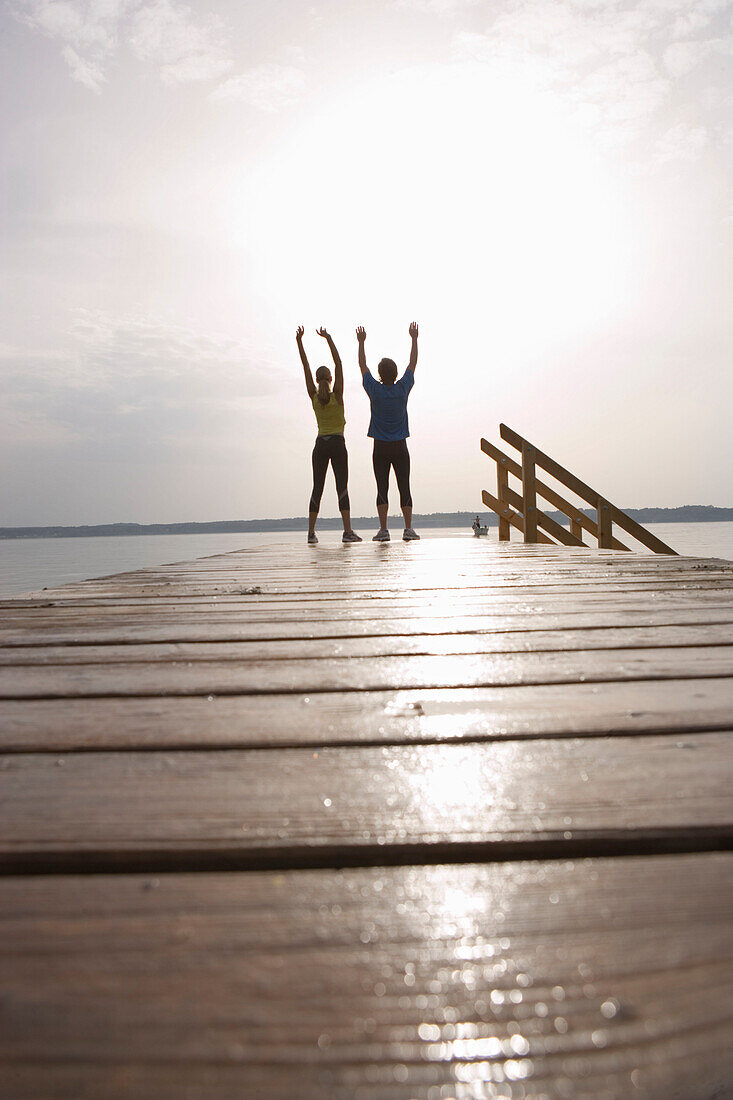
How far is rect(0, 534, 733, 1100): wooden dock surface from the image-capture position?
17.3 inches

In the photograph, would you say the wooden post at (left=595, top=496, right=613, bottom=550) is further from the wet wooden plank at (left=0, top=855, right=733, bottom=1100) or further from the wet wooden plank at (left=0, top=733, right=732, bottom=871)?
the wet wooden plank at (left=0, top=855, right=733, bottom=1100)

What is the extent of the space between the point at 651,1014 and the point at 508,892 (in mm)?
160

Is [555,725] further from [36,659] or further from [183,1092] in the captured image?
[36,659]

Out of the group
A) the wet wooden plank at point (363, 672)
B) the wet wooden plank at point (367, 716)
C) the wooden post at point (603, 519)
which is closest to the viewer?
the wet wooden plank at point (367, 716)

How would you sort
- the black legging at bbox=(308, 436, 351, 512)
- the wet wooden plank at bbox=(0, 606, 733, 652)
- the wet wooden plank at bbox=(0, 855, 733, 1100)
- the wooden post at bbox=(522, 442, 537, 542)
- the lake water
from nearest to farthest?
the wet wooden plank at bbox=(0, 855, 733, 1100) < the wet wooden plank at bbox=(0, 606, 733, 652) < the black legging at bbox=(308, 436, 351, 512) < the wooden post at bbox=(522, 442, 537, 542) < the lake water

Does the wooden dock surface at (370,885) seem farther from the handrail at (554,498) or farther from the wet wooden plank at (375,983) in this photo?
the handrail at (554,498)

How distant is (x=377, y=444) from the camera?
22.7ft

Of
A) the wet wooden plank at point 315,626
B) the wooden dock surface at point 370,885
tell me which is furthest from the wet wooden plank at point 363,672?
the wet wooden plank at point 315,626

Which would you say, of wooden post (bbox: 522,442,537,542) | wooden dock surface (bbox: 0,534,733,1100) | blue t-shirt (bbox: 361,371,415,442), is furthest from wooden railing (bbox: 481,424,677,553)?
wooden dock surface (bbox: 0,534,733,1100)

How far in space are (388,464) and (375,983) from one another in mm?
6586

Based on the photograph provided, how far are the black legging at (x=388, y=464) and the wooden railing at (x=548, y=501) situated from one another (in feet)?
4.23

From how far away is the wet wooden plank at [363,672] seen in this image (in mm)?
1316

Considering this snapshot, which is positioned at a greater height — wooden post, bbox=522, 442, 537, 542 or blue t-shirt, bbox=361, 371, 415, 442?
blue t-shirt, bbox=361, 371, 415, 442

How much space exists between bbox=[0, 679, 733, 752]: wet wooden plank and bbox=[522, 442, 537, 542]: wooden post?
20.2 ft
